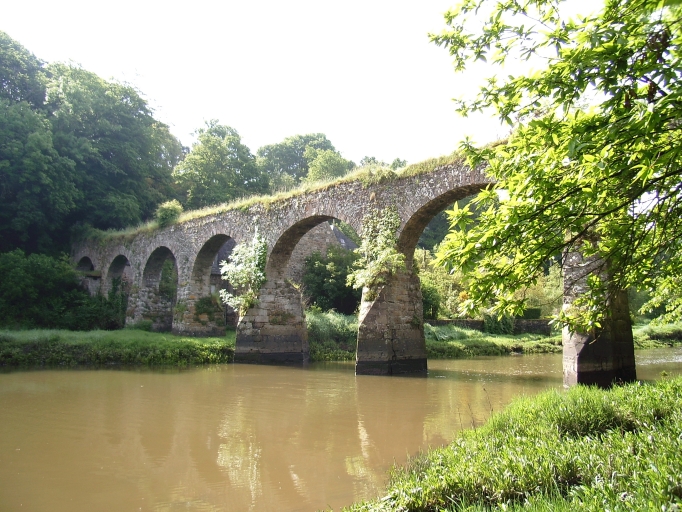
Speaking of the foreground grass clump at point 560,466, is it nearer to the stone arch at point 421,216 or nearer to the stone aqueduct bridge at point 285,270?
the stone aqueduct bridge at point 285,270

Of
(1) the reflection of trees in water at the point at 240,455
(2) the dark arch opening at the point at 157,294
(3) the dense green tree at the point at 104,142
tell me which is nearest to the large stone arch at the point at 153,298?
(2) the dark arch opening at the point at 157,294

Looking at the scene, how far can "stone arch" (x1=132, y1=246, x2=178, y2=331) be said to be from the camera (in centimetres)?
2077

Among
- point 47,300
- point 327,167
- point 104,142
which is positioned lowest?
point 47,300

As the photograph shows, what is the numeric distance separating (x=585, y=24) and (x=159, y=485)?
4528 millimetres

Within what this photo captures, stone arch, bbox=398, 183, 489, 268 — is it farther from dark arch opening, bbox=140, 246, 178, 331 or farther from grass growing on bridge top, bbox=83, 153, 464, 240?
dark arch opening, bbox=140, 246, 178, 331

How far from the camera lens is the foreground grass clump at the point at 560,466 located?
2582 millimetres

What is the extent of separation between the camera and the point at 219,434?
20.0 ft

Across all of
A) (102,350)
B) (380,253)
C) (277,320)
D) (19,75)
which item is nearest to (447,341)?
(277,320)

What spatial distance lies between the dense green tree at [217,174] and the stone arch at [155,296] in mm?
10784

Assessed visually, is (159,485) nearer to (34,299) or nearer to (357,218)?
(357,218)

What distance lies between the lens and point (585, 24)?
2756mm

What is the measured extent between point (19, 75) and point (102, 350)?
706 inches

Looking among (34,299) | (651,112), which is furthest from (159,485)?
(34,299)

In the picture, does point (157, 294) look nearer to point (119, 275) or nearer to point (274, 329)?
point (119, 275)
